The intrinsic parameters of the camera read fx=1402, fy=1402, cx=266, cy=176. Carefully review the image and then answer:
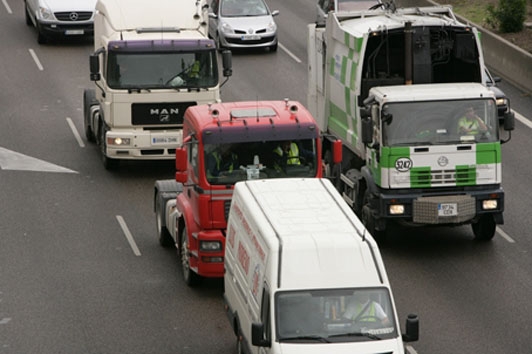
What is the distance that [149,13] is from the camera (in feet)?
92.9

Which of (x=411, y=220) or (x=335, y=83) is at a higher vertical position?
(x=335, y=83)

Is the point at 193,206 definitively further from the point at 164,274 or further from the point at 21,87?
the point at 21,87

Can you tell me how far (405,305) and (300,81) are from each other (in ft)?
54.1

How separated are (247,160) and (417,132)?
3438 millimetres

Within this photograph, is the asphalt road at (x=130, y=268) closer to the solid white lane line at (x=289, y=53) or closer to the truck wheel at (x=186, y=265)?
the truck wheel at (x=186, y=265)

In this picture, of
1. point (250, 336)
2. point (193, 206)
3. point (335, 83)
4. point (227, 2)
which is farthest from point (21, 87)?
Result: point (250, 336)

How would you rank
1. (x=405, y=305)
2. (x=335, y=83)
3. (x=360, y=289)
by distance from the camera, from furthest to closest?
(x=335, y=83) < (x=405, y=305) < (x=360, y=289)

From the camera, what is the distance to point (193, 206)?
21.4 m

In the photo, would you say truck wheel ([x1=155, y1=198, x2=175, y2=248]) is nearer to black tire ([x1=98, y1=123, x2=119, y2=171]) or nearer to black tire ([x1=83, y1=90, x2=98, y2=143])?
black tire ([x1=98, y1=123, x2=119, y2=171])

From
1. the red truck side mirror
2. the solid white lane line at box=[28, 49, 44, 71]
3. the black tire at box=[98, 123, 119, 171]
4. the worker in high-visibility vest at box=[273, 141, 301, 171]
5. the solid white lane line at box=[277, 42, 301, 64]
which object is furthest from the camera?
the solid white lane line at box=[277, 42, 301, 64]

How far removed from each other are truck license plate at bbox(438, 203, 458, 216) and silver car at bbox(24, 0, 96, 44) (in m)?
19.8

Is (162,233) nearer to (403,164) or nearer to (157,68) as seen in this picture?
(403,164)

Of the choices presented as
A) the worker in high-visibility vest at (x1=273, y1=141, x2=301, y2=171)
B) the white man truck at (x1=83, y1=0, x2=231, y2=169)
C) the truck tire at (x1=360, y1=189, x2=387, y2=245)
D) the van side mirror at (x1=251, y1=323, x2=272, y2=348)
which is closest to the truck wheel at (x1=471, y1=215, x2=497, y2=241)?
the truck tire at (x1=360, y1=189, x2=387, y2=245)

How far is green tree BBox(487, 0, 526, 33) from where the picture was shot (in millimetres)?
38344
